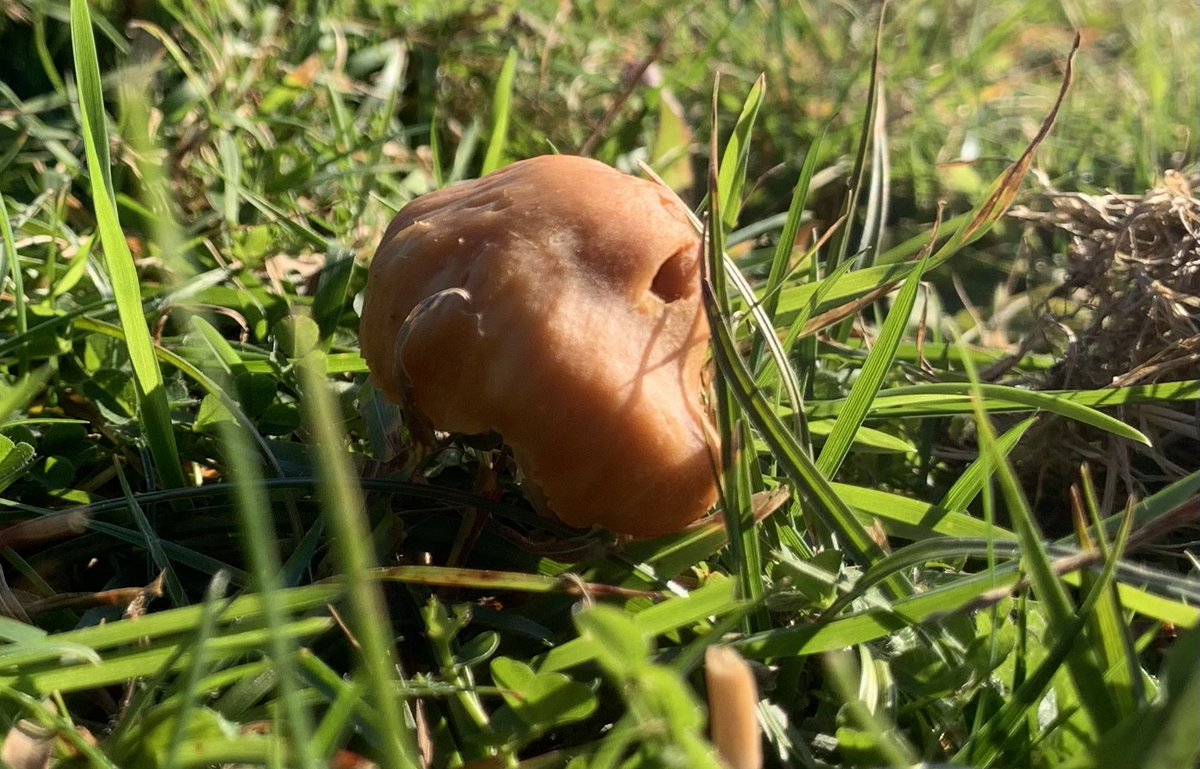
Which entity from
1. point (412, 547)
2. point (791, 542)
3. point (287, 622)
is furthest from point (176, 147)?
point (791, 542)

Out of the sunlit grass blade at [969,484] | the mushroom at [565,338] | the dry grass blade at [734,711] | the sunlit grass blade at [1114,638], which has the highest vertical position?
the mushroom at [565,338]

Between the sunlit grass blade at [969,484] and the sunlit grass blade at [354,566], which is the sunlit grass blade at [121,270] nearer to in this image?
the sunlit grass blade at [354,566]

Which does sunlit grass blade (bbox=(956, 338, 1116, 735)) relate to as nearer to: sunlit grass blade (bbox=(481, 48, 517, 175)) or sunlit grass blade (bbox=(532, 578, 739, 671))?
sunlit grass blade (bbox=(532, 578, 739, 671))

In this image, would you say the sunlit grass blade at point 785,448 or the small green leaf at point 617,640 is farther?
the sunlit grass blade at point 785,448

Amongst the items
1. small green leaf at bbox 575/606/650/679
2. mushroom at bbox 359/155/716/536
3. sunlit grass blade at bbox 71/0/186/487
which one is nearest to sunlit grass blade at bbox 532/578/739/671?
mushroom at bbox 359/155/716/536

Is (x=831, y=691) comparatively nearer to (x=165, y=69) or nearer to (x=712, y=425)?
(x=712, y=425)

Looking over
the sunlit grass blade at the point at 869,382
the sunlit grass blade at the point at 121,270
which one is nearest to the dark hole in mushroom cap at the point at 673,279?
the sunlit grass blade at the point at 869,382
